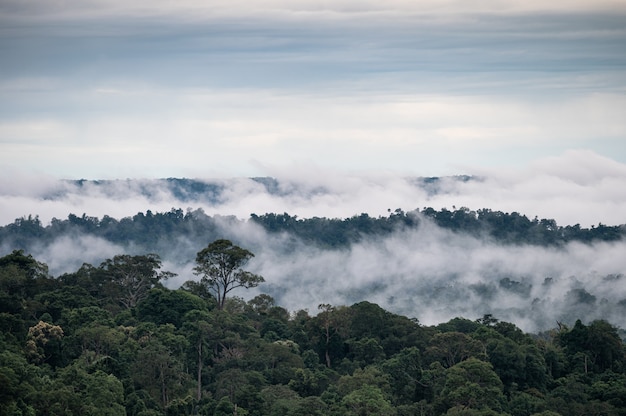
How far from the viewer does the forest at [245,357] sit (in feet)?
148

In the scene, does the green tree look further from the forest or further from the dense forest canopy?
the dense forest canopy

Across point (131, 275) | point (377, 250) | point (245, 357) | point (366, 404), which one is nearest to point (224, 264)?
point (131, 275)

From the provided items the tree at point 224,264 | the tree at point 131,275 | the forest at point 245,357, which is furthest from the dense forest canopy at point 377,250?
the forest at point 245,357

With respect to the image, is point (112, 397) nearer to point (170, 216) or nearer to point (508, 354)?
point (508, 354)

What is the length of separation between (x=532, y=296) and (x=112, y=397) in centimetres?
A: 9216

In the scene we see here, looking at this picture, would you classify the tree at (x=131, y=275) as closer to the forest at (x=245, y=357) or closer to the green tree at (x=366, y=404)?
the forest at (x=245, y=357)

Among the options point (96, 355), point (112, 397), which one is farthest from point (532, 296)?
point (112, 397)

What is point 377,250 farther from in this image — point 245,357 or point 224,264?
point 245,357

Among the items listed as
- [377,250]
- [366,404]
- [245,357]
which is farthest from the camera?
[377,250]

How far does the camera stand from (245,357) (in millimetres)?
56688

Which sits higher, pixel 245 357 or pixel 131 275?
pixel 131 275

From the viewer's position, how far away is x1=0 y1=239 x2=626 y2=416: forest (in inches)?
1777

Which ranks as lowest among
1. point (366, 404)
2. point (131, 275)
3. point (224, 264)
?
point (366, 404)

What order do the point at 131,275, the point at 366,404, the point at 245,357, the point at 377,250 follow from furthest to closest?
the point at 377,250 → the point at 131,275 → the point at 245,357 → the point at 366,404
